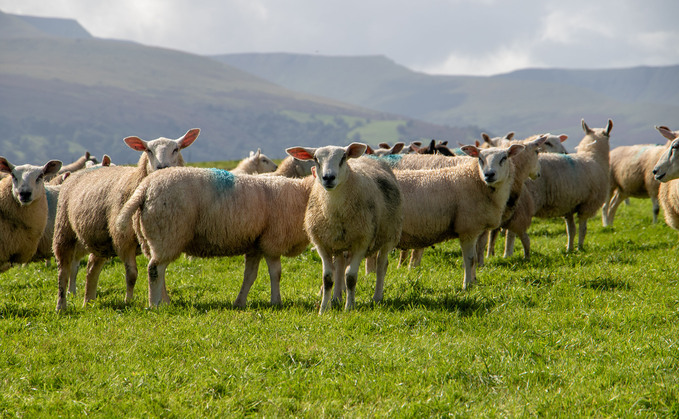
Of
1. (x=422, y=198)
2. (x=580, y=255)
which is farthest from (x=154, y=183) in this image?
(x=580, y=255)

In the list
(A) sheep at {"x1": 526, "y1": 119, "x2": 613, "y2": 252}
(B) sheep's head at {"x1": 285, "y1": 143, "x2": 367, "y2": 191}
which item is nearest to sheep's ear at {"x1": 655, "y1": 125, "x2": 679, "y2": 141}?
(A) sheep at {"x1": 526, "y1": 119, "x2": 613, "y2": 252}

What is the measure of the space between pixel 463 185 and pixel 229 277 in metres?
3.67

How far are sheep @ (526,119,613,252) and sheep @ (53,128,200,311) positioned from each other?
649cm

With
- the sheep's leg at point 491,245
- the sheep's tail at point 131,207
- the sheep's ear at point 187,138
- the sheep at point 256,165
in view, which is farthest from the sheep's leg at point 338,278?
the sheep at point 256,165

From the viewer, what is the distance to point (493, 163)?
8.70m

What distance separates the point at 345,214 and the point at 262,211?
1.21 metres

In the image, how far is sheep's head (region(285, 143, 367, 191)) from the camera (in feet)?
23.1

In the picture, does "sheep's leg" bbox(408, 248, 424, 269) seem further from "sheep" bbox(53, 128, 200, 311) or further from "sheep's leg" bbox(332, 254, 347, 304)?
"sheep" bbox(53, 128, 200, 311)

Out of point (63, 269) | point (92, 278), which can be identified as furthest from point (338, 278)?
point (63, 269)

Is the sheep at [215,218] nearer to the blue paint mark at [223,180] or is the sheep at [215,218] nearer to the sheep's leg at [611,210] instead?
the blue paint mark at [223,180]

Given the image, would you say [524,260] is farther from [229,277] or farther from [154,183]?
[154,183]

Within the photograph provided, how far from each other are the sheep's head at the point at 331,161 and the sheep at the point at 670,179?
15.1 ft

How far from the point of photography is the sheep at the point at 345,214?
7.31 metres

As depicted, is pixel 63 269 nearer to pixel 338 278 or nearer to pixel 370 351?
pixel 338 278
